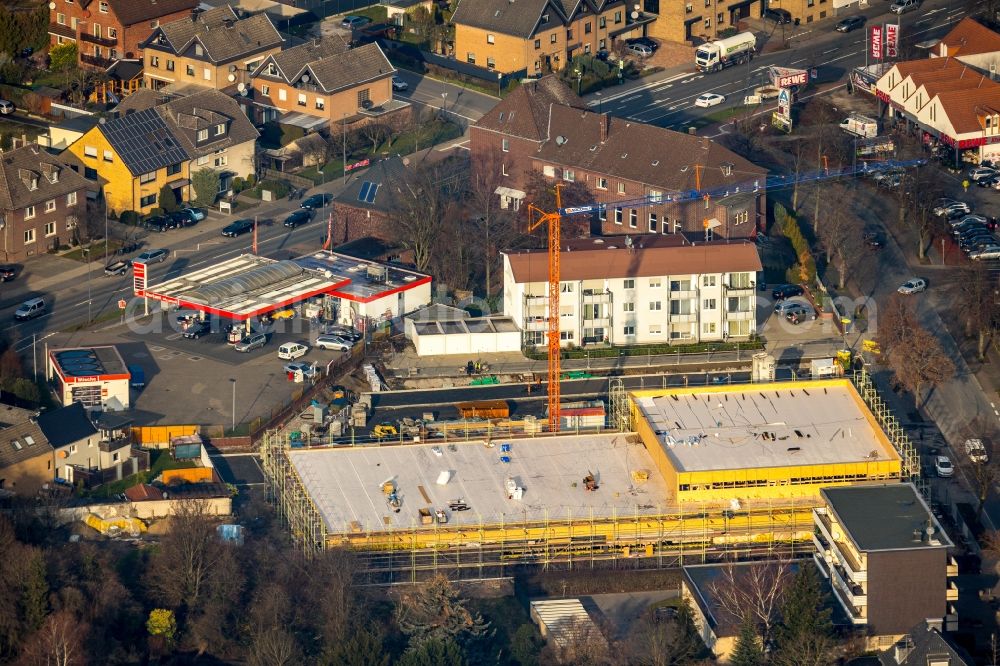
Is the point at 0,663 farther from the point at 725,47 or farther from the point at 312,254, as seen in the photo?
the point at 725,47

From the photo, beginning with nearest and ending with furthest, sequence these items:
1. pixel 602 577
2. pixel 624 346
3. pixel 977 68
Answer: pixel 602 577 → pixel 624 346 → pixel 977 68

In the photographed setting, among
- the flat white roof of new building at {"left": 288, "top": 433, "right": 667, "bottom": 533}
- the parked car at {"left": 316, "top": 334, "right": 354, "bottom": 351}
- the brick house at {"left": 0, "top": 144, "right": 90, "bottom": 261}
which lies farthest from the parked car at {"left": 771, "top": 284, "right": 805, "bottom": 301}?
the brick house at {"left": 0, "top": 144, "right": 90, "bottom": 261}

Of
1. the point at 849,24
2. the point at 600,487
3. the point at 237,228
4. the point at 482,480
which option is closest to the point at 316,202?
the point at 237,228

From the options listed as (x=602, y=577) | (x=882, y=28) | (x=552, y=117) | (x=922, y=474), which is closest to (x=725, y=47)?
(x=882, y=28)

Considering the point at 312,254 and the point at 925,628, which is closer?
the point at 925,628

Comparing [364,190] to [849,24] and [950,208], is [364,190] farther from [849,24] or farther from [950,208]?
[849,24]

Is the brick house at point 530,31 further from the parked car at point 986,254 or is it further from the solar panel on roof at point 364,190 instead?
the parked car at point 986,254

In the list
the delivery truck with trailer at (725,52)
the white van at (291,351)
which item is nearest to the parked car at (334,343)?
the white van at (291,351)
